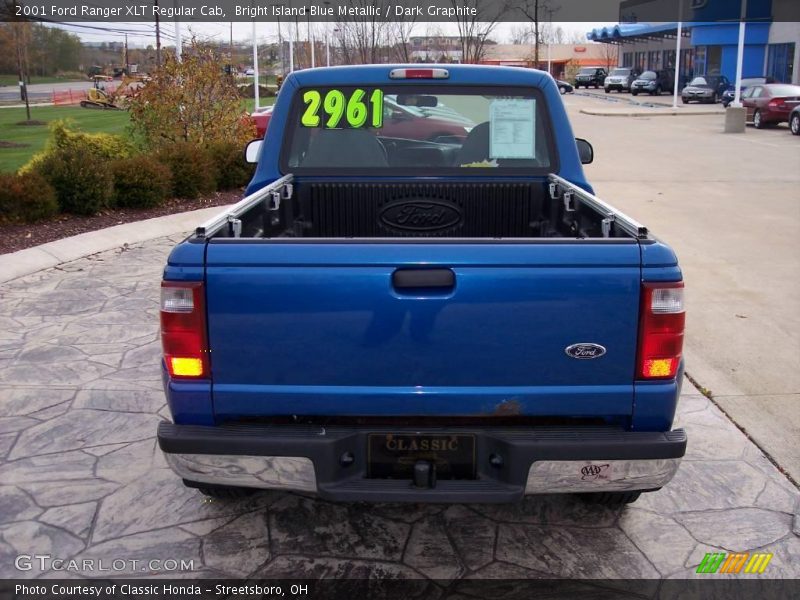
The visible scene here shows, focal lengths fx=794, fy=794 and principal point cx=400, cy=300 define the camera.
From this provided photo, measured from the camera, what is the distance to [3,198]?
934cm

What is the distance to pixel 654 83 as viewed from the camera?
2082 inches

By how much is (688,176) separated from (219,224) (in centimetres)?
1368

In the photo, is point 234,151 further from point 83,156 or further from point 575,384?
point 575,384

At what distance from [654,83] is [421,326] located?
54.8 meters

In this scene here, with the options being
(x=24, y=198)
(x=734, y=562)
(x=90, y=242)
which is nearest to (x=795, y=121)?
(x=90, y=242)

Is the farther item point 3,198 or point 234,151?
point 234,151

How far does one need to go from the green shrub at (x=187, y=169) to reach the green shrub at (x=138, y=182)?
1.67ft

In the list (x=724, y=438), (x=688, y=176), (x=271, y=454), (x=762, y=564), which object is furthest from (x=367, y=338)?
(x=688, y=176)

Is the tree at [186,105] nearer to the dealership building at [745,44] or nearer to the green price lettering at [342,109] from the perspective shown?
the green price lettering at [342,109]

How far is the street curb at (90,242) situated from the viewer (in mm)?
8242

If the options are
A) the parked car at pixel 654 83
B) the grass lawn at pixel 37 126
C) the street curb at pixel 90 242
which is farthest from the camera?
the parked car at pixel 654 83

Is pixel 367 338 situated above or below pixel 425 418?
above

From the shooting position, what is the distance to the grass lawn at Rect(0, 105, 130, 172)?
19798mm

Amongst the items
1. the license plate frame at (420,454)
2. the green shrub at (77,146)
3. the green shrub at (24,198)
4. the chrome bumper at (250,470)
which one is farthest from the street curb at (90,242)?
the license plate frame at (420,454)
